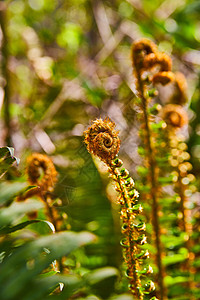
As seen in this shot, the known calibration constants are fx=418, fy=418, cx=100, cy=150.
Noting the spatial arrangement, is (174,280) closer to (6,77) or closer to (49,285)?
(49,285)

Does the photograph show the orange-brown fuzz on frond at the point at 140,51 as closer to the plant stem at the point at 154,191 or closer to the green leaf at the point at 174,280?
the plant stem at the point at 154,191

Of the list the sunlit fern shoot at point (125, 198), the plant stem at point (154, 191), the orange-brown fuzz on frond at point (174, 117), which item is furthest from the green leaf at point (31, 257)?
the orange-brown fuzz on frond at point (174, 117)

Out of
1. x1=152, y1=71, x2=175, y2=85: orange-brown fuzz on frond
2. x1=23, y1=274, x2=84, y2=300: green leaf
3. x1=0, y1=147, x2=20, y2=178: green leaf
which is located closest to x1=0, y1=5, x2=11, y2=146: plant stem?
x1=152, y1=71, x2=175, y2=85: orange-brown fuzz on frond

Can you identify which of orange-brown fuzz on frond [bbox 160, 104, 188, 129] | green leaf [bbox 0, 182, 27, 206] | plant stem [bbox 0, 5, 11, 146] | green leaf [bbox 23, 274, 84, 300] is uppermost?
plant stem [bbox 0, 5, 11, 146]

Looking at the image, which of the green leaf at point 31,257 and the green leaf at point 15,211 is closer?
the green leaf at point 31,257

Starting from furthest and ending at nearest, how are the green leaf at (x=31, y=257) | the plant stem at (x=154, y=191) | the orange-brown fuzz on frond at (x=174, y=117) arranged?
1. the orange-brown fuzz on frond at (x=174, y=117)
2. the plant stem at (x=154, y=191)
3. the green leaf at (x=31, y=257)

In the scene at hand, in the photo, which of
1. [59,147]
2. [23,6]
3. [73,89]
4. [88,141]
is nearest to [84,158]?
[88,141]

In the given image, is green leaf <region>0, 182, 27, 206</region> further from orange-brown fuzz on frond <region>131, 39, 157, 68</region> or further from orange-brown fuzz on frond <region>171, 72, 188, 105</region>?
orange-brown fuzz on frond <region>171, 72, 188, 105</region>

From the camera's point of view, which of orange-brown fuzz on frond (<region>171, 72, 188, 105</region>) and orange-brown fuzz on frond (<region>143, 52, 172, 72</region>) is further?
orange-brown fuzz on frond (<region>171, 72, 188, 105</region>)
